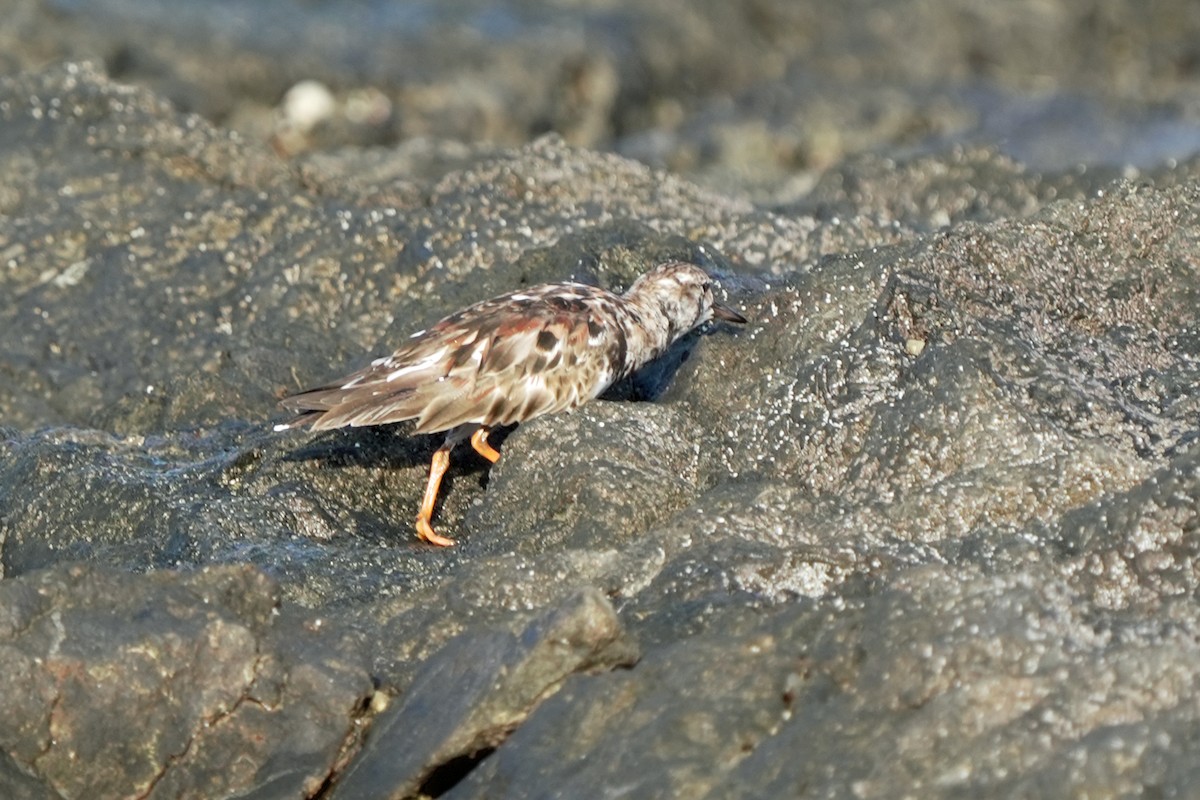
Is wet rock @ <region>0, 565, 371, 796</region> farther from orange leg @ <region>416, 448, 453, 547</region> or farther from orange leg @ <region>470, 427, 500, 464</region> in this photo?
orange leg @ <region>470, 427, 500, 464</region>

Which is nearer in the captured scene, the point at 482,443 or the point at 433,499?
the point at 433,499

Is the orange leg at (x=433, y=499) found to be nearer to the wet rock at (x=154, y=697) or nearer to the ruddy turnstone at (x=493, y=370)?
the ruddy turnstone at (x=493, y=370)

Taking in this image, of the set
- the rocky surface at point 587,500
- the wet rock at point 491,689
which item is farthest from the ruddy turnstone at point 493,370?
the wet rock at point 491,689

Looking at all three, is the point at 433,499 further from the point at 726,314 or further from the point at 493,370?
the point at 726,314

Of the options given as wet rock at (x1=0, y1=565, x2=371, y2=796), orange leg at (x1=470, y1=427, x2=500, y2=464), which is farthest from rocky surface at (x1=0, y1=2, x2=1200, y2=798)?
orange leg at (x1=470, y1=427, x2=500, y2=464)

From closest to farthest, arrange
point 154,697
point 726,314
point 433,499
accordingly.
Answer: point 154,697 → point 433,499 → point 726,314

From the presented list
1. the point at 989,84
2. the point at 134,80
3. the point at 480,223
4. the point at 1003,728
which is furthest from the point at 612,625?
the point at 989,84

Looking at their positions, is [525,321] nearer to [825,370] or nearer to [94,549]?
[825,370]

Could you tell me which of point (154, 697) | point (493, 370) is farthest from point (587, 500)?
point (154, 697)
